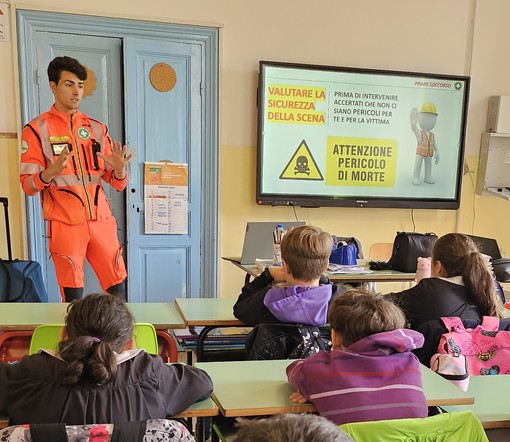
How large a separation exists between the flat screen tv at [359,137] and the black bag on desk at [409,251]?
1233 millimetres

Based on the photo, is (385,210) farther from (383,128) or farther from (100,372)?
(100,372)

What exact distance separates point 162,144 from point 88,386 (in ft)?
10.4

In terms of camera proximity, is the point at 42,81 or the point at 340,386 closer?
the point at 340,386

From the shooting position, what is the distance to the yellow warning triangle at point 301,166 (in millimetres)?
4473

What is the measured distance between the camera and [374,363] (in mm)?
1352

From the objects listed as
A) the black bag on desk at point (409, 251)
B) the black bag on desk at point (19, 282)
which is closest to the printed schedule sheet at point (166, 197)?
the black bag on desk at point (19, 282)

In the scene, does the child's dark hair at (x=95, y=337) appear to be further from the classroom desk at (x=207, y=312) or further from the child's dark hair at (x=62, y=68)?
the child's dark hair at (x=62, y=68)

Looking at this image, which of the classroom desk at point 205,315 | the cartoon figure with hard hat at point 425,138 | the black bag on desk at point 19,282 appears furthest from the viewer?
the cartoon figure with hard hat at point 425,138

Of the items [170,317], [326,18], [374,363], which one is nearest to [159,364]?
[374,363]

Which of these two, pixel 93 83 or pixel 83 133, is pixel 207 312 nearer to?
pixel 83 133

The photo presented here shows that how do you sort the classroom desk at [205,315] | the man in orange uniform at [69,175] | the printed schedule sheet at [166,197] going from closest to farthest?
the classroom desk at [205,315]
the man in orange uniform at [69,175]
the printed schedule sheet at [166,197]

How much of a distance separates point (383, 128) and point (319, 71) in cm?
77

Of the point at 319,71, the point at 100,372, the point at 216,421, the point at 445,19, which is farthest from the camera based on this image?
the point at 445,19

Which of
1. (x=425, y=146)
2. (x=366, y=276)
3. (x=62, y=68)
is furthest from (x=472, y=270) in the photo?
(x=425, y=146)
